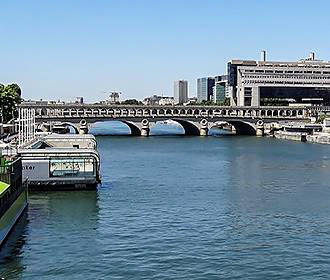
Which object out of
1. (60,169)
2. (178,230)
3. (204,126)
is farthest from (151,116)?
(178,230)

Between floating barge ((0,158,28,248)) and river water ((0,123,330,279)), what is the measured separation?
1.57 feet

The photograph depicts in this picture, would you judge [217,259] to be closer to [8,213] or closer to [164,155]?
[8,213]

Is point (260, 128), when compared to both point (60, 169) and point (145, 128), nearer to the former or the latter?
point (145, 128)

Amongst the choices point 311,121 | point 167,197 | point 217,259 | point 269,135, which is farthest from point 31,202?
point 311,121

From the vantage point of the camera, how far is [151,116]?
105 m

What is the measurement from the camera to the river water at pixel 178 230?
18.9 metres

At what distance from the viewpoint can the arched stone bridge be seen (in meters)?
102

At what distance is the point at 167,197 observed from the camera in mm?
32969

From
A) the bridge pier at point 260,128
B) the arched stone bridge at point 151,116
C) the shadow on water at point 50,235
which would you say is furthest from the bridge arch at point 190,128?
the shadow on water at point 50,235

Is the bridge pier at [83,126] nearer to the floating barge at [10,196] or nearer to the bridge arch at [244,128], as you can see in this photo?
the bridge arch at [244,128]

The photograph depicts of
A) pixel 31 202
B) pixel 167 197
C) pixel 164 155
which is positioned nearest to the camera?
pixel 31 202

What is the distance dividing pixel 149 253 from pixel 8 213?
5.49 m

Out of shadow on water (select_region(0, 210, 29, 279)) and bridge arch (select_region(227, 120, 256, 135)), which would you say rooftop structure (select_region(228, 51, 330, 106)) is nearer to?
bridge arch (select_region(227, 120, 256, 135))

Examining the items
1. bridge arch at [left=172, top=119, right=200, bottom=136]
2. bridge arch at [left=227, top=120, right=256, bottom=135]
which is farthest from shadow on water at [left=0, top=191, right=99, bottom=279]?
bridge arch at [left=227, top=120, right=256, bottom=135]
